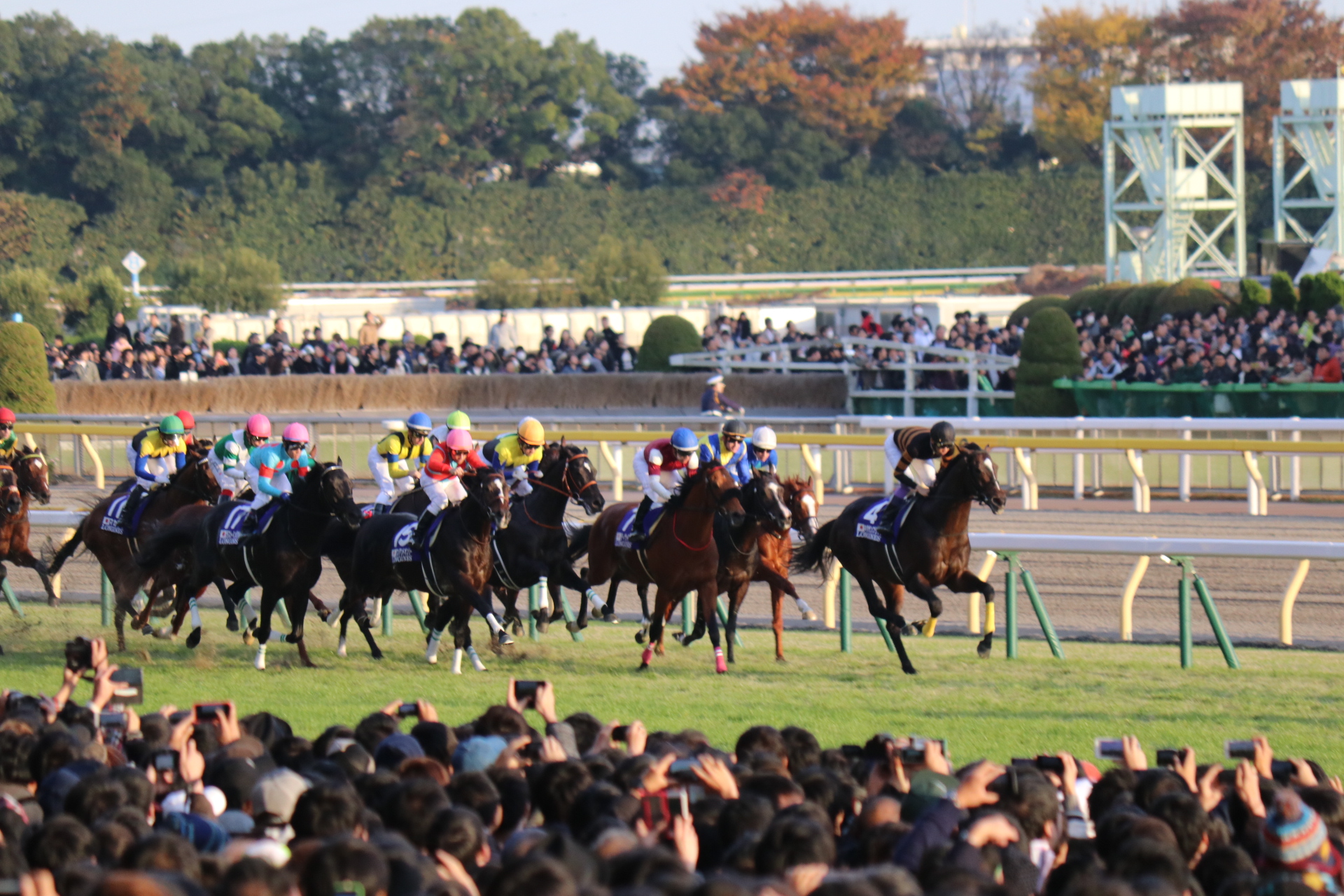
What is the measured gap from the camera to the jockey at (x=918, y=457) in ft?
28.0

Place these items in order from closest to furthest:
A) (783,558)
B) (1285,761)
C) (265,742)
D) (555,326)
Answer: (1285,761)
(265,742)
(783,558)
(555,326)

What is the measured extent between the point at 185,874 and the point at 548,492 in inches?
234

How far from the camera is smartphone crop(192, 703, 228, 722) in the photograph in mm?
4473

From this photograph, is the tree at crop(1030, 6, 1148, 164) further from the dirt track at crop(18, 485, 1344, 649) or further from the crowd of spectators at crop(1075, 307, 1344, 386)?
the dirt track at crop(18, 485, 1344, 649)

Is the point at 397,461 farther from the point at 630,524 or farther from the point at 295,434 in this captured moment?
the point at 630,524

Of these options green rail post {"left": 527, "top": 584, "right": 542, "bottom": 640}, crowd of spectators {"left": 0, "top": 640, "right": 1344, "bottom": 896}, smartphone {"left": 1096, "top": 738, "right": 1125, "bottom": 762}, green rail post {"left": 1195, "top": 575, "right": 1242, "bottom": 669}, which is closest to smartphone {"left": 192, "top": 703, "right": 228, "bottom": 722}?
crowd of spectators {"left": 0, "top": 640, "right": 1344, "bottom": 896}

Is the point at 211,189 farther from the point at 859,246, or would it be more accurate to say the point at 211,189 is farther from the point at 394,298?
the point at 859,246

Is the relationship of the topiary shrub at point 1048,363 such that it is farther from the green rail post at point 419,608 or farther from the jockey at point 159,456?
the jockey at point 159,456

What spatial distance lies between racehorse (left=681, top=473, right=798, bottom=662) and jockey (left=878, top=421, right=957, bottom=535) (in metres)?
0.57

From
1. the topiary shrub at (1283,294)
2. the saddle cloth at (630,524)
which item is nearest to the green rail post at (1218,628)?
the saddle cloth at (630,524)

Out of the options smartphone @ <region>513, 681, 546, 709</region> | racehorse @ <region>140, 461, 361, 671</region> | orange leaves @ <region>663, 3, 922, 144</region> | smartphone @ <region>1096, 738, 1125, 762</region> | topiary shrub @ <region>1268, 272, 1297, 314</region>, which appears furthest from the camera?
Result: orange leaves @ <region>663, 3, 922, 144</region>

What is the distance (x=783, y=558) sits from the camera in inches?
375

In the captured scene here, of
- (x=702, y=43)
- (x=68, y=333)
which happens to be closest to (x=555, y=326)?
(x=68, y=333)

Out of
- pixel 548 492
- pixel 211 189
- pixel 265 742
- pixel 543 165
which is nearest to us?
pixel 265 742
